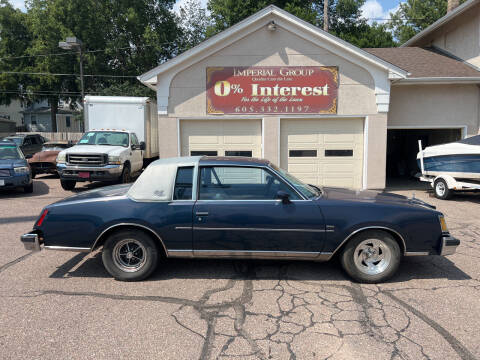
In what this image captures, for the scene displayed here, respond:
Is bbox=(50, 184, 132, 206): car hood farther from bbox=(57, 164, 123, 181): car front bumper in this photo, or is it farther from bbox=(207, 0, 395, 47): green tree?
bbox=(207, 0, 395, 47): green tree

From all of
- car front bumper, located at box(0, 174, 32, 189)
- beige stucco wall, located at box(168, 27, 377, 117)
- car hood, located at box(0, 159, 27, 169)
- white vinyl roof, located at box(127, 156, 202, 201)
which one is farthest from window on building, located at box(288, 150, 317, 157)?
car hood, located at box(0, 159, 27, 169)

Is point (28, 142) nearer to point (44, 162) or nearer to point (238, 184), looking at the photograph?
point (44, 162)

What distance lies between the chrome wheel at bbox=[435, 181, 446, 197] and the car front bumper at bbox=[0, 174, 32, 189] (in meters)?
12.0

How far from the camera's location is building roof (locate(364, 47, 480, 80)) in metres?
11.9

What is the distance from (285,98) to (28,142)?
47.4ft

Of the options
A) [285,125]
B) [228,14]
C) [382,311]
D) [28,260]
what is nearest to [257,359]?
[382,311]

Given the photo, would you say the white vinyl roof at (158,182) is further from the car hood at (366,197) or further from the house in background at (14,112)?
the house in background at (14,112)

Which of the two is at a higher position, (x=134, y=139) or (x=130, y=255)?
(x=134, y=139)

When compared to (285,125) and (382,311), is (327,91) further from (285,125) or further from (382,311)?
(382,311)

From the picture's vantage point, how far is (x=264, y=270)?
4.87 meters

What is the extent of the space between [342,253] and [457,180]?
24.4ft

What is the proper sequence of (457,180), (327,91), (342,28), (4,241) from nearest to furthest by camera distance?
1. (4,241)
2. (457,180)
3. (327,91)
4. (342,28)

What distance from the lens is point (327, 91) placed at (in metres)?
11.2

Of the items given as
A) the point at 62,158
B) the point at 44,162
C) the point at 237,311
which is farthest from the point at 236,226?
the point at 44,162
